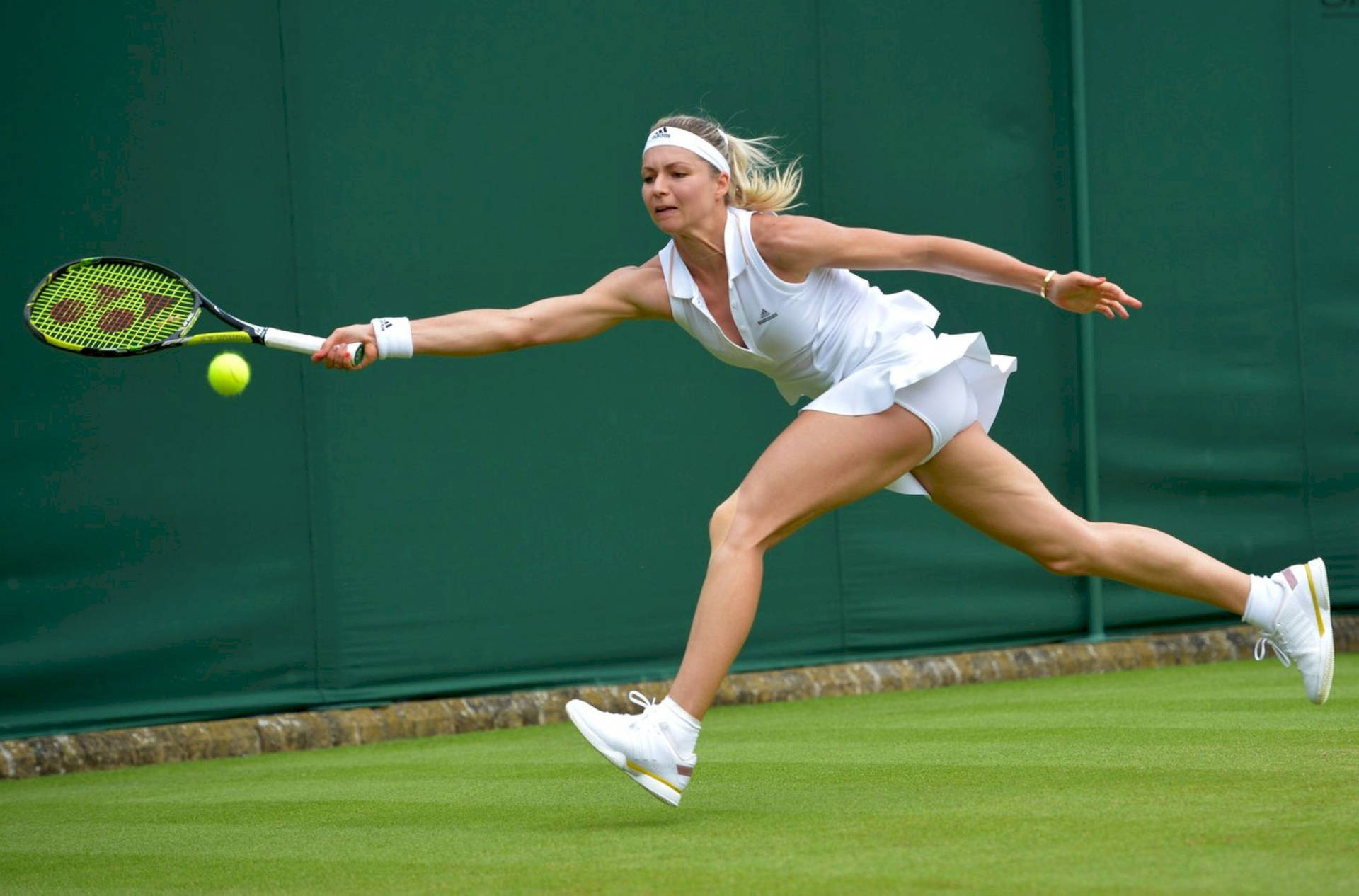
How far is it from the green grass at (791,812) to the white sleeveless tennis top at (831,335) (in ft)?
2.84

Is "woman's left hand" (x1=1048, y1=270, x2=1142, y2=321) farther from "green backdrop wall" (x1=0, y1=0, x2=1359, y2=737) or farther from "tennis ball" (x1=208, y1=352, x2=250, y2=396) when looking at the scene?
"green backdrop wall" (x1=0, y1=0, x2=1359, y2=737)

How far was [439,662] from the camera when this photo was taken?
671 cm

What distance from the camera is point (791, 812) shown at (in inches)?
160

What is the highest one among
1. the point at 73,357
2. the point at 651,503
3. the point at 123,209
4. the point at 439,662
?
the point at 123,209

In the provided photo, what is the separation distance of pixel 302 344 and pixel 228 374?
0.35m

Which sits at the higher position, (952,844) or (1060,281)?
(1060,281)

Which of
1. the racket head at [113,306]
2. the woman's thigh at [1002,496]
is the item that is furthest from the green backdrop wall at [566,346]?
the woman's thigh at [1002,496]

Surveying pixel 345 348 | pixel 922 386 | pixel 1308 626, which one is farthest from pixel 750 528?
pixel 1308 626

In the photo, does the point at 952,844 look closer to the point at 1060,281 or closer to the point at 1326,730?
the point at 1060,281

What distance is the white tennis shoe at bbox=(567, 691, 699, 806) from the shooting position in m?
3.93

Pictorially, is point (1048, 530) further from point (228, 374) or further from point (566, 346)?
point (566, 346)

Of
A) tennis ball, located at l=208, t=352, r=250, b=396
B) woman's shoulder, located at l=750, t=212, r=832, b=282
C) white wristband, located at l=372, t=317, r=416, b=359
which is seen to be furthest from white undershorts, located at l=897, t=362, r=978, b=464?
tennis ball, located at l=208, t=352, r=250, b=396

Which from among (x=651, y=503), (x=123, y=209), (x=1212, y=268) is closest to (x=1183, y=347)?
(x=1212, y=268)

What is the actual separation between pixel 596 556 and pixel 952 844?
3.60 metres
